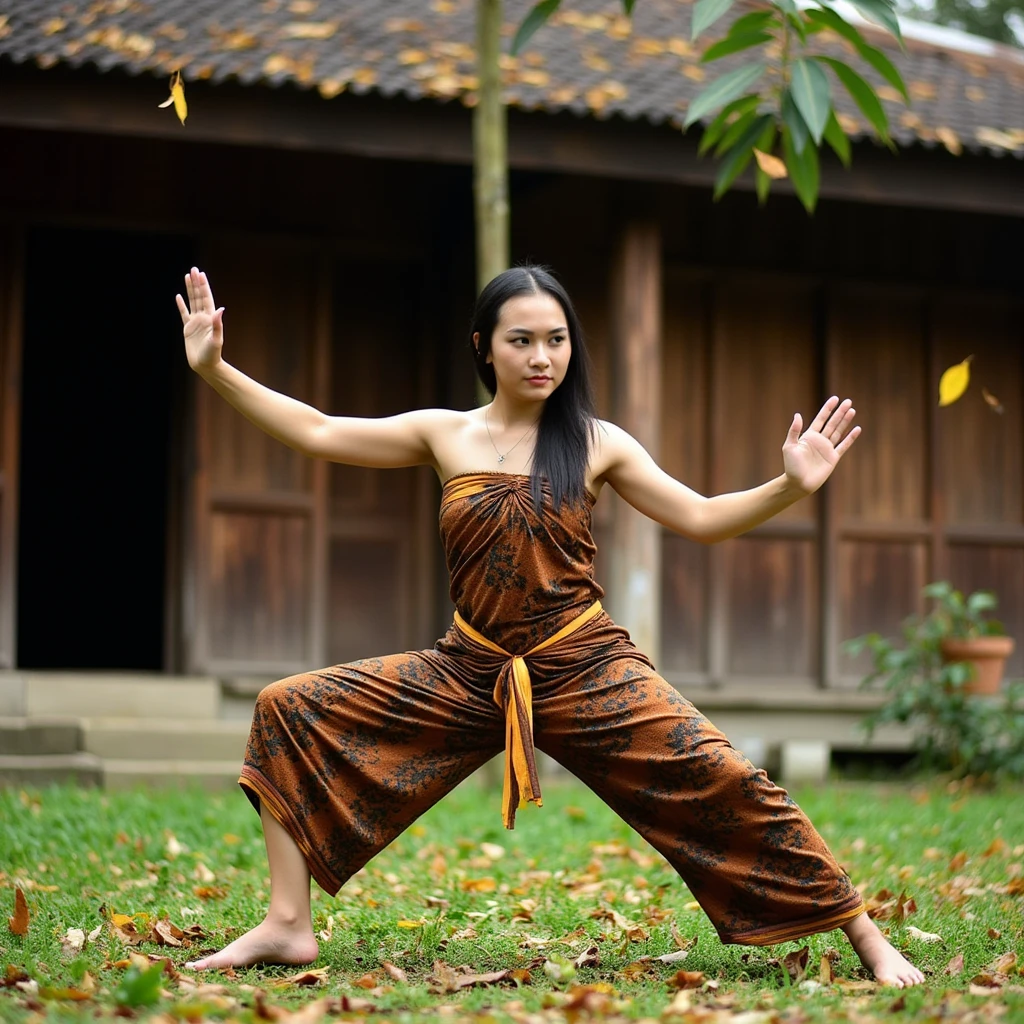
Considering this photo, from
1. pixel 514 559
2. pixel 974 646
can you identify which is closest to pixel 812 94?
pixel 514 559

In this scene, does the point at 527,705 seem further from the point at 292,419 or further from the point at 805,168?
the point at 805,168

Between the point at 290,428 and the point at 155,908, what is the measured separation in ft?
5.75

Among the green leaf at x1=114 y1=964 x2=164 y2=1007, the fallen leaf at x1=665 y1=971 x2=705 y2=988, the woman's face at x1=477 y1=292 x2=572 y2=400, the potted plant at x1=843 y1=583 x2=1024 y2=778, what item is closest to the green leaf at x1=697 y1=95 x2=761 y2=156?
the woman's face at x1=477 y1=292 x2=572 y2=400

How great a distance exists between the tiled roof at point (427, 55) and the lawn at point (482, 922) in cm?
A: 366

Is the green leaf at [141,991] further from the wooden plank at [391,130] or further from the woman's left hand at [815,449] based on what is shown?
the wooden plank at [391,130]

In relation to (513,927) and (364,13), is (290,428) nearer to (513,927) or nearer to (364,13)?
(513,927)

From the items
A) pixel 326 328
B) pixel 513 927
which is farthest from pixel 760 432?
pixel 513 927

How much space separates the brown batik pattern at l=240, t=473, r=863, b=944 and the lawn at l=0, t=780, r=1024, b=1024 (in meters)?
0.27

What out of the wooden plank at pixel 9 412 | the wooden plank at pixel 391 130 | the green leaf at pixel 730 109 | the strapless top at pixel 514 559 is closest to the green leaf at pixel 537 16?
the green leaf at pixel 730 109

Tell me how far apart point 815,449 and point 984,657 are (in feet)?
17.8

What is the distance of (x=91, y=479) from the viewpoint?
13805 mm

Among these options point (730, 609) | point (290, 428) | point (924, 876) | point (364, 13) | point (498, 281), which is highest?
point (364, 13)

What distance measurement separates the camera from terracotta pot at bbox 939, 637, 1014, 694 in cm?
888

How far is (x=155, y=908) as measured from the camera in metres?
4.87
